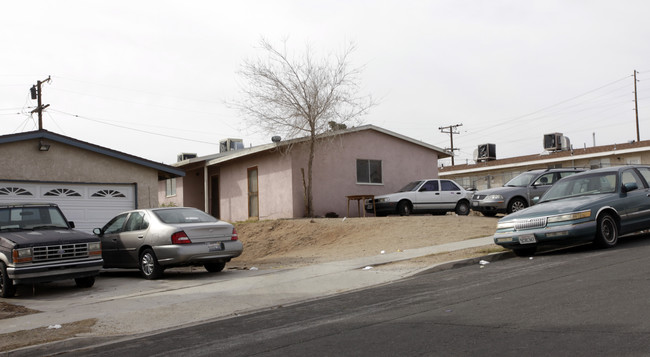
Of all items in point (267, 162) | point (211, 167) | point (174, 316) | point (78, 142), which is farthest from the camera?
point (211, 167)

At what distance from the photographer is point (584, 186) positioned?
1312 cm

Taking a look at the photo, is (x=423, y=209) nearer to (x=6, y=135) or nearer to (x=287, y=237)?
(x=287, y=237)

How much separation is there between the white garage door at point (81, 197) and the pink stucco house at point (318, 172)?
314 inches

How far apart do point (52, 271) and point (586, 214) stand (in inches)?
397

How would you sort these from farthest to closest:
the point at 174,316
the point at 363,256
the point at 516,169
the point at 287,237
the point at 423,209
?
the point at 516,169 → the point at 423,209 → the point at 287,237 → the point at 363,256 → the point at 174,316

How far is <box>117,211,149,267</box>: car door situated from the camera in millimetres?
13312

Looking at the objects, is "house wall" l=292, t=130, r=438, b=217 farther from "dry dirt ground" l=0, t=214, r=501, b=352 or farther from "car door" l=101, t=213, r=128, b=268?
"car door" l=101, t=213, r=128, b=268

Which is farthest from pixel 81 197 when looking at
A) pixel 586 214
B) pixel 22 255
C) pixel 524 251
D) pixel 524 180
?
pixel 524 180

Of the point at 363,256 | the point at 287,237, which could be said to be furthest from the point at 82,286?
the point at 287,237

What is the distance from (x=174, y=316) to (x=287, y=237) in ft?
39.7

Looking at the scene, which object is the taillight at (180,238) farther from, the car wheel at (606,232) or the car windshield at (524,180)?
the car windshield at (524,180)

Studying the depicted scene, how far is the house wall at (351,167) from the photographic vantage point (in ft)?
82.5

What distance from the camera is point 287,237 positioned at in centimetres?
2083

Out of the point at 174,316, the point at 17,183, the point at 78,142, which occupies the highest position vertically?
the point at 78,142
